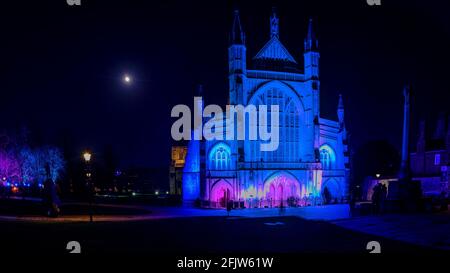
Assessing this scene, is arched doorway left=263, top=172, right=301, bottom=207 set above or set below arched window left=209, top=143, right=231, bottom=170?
below

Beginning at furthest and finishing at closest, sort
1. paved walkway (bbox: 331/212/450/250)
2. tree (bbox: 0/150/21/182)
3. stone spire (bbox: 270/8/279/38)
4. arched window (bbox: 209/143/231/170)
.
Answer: tree (bbox: 0/150/21/182)
stone spire (bbox: 270/8/279/38)
arched window (bbox: 209/143/231/170)
paved walkway (bbox: 331/212/450/250)

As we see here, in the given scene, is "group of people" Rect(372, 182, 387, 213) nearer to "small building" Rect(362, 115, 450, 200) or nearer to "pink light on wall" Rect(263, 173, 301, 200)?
"pink light on wall" Rect(263, 173, 301, 200)

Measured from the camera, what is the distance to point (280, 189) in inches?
1693

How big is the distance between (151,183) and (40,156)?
47.3 meters

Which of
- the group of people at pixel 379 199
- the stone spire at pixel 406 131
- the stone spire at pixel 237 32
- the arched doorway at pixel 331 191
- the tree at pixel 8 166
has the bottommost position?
the arched doorway at pixel 331 191

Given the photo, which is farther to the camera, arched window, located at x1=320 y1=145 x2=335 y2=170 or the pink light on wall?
arched window, located at x1=320 y1=145 x2=335 y2=170

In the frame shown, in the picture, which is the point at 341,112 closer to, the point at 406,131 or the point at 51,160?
the point at 406,131

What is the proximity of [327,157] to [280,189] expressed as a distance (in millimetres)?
8086

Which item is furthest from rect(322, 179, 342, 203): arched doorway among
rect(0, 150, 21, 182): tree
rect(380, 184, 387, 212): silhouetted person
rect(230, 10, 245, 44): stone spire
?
rect(0, 150, 21, 182): tree

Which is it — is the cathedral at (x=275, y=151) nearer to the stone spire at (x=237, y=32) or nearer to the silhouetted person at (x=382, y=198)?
the stone spire at (x=237, y=32)

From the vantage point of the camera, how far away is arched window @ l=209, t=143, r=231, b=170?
4238 cm

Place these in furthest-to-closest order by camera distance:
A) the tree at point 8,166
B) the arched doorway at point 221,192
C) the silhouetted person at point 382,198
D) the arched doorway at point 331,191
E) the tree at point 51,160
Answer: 1. the tree at point 51,160
2. the tree at point 8,166
3. the arched doorway at point 331,191
4. the arched doorway at point 221,192
5. the silhouetted person at point 382,198

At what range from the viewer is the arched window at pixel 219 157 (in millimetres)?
42375

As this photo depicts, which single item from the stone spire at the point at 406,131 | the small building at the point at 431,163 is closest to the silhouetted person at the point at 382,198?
the stone spire at the point at 406,131
